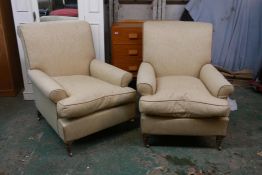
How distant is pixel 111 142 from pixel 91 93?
461 mm

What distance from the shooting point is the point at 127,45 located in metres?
2.91

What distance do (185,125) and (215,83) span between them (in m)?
0.39

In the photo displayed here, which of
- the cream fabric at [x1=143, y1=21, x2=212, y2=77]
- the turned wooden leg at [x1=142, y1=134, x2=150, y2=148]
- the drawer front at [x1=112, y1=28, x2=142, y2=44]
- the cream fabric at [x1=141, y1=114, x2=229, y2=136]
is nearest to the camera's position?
the cream fabric at [x1=141, y1=114, x2=229, y2=136]

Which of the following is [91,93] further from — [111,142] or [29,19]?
[29,19]

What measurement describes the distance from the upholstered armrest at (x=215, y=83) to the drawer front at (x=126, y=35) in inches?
35.6

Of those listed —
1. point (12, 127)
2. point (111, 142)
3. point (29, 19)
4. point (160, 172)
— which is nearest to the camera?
point (160, 172)

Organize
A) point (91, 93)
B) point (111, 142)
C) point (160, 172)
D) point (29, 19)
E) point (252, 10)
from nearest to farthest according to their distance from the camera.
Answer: point (160, 172) → point (91, 93) → point (111, 142) → point (29, 19) → point (252, 10)

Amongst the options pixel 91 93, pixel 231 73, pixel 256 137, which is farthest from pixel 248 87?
pixel 91 93

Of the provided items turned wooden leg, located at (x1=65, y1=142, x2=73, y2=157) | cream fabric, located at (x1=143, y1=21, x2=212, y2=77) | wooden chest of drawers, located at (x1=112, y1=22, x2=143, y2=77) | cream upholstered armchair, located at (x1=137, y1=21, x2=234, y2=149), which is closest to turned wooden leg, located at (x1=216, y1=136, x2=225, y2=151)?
cream upholstered armchair, located at (x1=137, y1=21, x2=234, y2=149)

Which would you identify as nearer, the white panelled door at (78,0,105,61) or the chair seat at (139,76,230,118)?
the chair seat at (139,76,230,118)

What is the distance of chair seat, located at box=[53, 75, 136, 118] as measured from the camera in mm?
1773

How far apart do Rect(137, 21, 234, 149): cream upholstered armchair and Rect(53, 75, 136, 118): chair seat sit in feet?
0.64

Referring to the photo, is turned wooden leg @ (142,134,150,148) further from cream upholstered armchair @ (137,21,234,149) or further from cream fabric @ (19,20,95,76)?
cream fabric @ (19,20,95,76)

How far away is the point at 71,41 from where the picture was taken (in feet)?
7.56
